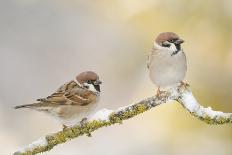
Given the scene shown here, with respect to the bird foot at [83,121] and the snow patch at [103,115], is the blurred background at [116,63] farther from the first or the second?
the snow patch at [103,115]

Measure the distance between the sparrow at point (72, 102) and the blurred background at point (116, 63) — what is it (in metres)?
1.36

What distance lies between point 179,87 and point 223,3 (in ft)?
7.53

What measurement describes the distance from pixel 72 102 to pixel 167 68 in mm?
467

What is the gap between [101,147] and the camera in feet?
18.1

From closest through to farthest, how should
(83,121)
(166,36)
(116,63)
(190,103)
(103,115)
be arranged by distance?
(190,103)
(103,115)
(83,121)
(166,36)
(116,63)

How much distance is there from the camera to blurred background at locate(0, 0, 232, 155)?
5.23m

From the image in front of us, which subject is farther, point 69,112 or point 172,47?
point 69,112

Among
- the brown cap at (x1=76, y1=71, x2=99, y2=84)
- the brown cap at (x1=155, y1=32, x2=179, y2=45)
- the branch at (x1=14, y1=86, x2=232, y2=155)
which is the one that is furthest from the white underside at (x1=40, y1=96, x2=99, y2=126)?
the brown cap at (x1=155, y1=32, x2=179, y2=45)

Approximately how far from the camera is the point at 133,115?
314 centimetres

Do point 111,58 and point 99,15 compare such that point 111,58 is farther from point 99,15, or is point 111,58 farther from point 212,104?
point 212,104

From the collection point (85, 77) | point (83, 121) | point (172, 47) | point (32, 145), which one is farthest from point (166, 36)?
point (32, 145)

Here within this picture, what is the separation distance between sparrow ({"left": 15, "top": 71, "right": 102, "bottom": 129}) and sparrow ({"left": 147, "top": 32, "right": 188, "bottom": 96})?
0.29 metres

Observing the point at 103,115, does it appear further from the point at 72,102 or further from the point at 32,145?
the point at 72,102

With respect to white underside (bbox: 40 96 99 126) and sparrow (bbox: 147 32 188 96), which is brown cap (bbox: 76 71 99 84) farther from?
sparrow (bbox: 147 32 188 96)
